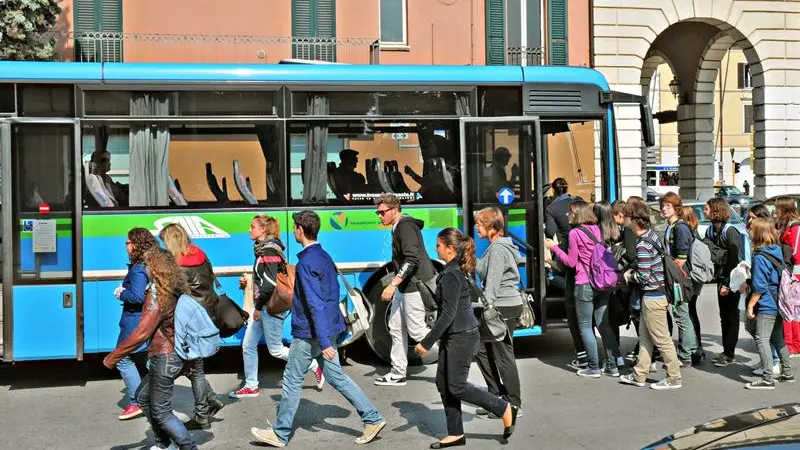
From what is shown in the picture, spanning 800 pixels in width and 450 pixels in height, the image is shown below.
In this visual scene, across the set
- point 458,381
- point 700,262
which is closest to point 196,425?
point 458,381

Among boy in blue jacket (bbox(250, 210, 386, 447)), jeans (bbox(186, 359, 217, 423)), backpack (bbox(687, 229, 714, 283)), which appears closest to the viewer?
boy in blue jacket (bbox(250, 210, 386, 447))

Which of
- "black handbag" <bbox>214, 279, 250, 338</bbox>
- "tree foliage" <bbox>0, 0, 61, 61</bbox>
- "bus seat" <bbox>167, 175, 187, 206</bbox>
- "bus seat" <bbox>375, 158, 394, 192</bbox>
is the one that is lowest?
"black handbag" <bbox>214, 279, 250, 338</bbox>

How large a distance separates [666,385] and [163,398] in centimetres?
498

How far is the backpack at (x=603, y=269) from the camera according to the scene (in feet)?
31.8

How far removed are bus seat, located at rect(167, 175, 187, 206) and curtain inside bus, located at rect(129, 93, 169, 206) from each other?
29 mm

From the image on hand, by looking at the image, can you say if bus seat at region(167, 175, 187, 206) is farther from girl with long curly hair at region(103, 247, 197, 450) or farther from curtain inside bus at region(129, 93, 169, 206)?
girl with long curly hair at region(103, 247, 197, 450)

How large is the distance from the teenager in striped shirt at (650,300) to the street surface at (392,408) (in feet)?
0.74

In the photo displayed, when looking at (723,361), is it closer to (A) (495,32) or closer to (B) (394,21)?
(A) (495,32)

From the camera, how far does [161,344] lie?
6.65 meters

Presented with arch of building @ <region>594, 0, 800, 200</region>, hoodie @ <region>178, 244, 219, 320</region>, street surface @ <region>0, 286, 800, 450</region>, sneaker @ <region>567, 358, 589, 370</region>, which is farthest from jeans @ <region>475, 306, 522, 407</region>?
arch of building @ <region>594, 0, 800, 200</region>

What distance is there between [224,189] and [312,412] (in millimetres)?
2602

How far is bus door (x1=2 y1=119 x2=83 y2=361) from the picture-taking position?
9.46 meters

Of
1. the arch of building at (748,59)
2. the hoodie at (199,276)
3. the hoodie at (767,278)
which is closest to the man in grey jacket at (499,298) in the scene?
the hoodie at (199,276)

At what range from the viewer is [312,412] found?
8.63m
